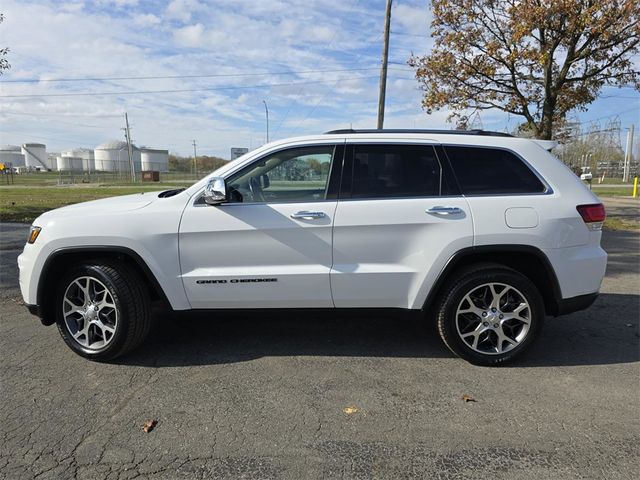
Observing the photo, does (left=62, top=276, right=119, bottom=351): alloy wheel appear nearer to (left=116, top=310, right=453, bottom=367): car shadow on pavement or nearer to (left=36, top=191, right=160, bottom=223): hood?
(left=116, top=310, right=453, bottom=367): car shadow on pavement

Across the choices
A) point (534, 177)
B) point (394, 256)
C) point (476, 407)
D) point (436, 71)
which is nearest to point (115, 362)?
point (394, 256)

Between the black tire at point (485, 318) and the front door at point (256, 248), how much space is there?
0.99 m

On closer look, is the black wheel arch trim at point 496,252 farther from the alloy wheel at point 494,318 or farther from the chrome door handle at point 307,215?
the chrome door handle at point 307,215

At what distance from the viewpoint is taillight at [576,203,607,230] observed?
3.67 metres

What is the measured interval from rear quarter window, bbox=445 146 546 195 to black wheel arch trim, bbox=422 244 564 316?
0.45m

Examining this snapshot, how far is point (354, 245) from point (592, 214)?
6.30ft

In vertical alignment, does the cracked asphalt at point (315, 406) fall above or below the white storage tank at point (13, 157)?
below

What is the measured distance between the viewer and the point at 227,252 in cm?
366

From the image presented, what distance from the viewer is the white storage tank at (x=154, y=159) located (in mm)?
96125

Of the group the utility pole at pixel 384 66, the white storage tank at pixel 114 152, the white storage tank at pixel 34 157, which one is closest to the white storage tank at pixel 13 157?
the white storage tank at pixel 34 157

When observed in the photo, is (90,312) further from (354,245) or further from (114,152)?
(114,152)

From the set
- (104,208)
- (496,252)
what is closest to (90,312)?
(104,208)

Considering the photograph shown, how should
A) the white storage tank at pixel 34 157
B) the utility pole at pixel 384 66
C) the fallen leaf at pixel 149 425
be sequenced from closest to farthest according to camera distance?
the fallen leaf at pixel 149 425 < the utility pole at pixel 384 66 < the white storage tank at pixel 34 157

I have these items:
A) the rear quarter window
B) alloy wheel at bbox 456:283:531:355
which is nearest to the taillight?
the rear quarter window
